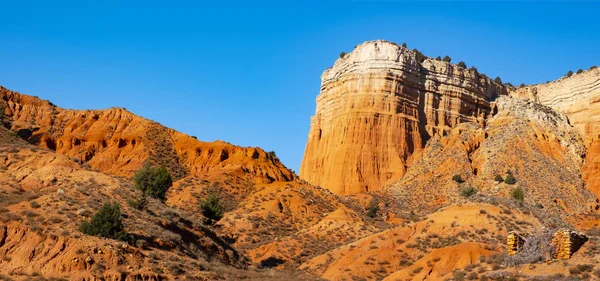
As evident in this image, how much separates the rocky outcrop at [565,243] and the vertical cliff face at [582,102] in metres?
55.5

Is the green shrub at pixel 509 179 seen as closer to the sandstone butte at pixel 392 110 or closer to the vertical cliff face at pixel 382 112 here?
the sandstone butte at pixel 392 110

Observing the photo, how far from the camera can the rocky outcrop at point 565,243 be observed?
1105 inches

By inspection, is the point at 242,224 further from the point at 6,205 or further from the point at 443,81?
the point at 443,81

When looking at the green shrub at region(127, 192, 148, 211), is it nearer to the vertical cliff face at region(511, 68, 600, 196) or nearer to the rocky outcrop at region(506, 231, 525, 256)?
the rocky outcrop at region(506, 231, 525, 256)

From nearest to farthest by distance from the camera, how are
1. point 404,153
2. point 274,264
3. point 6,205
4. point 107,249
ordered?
point 107,249
point 6,205
point 274,264
point 404,153

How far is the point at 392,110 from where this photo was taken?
303ft

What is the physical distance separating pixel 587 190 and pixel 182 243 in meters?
57.6

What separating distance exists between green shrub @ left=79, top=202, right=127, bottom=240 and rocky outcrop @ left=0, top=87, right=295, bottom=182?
3541 cm

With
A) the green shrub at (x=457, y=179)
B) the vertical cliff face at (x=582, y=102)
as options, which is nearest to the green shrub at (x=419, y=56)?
the vertical cliff face at (x=582, y=102)

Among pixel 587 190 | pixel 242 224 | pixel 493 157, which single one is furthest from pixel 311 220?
pixel 587 190

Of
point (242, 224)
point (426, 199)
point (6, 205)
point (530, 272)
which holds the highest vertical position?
point (426, 199)

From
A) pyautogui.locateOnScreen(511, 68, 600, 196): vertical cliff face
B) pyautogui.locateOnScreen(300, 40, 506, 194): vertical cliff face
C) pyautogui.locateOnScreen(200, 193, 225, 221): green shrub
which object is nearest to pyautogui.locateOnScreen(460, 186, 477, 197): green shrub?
pyautogui.locateOnScreen(300, 40, 506, 194): vertical cliff face

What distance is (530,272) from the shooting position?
26.9 meters

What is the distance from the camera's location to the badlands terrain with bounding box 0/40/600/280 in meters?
31.8
